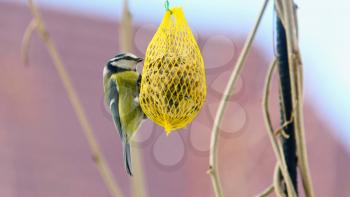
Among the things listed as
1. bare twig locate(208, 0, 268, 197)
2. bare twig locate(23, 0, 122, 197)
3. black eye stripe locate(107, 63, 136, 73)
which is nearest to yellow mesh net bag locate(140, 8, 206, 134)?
bare twig locate(208, 0, 268, 197)

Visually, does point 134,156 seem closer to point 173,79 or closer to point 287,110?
point 173,79

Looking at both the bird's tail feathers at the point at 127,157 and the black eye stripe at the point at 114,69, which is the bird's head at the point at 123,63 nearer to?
the black eye stripe at the point at 114,69

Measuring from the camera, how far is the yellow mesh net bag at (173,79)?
1.62 m

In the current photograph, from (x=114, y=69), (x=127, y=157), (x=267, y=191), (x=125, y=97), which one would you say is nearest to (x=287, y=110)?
(x=267, y=191)

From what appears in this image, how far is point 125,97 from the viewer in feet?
6.80

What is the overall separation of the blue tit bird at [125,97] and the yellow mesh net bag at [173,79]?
10.3 inches

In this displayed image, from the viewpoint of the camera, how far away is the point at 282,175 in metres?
1.48

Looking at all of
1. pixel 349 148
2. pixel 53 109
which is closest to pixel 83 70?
pixel 53 109

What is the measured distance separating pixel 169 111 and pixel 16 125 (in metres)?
4.54

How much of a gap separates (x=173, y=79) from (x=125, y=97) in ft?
1.53

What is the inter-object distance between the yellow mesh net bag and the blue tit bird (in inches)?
10.3

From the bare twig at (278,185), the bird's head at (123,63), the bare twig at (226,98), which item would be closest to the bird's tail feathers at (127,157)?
the bird's head at (123,63)

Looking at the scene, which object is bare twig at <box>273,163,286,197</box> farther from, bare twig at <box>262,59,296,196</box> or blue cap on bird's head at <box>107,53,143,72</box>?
blue cap on bird's head at <box>107,53,143,72</box>

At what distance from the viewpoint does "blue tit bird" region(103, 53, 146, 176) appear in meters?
2.01
